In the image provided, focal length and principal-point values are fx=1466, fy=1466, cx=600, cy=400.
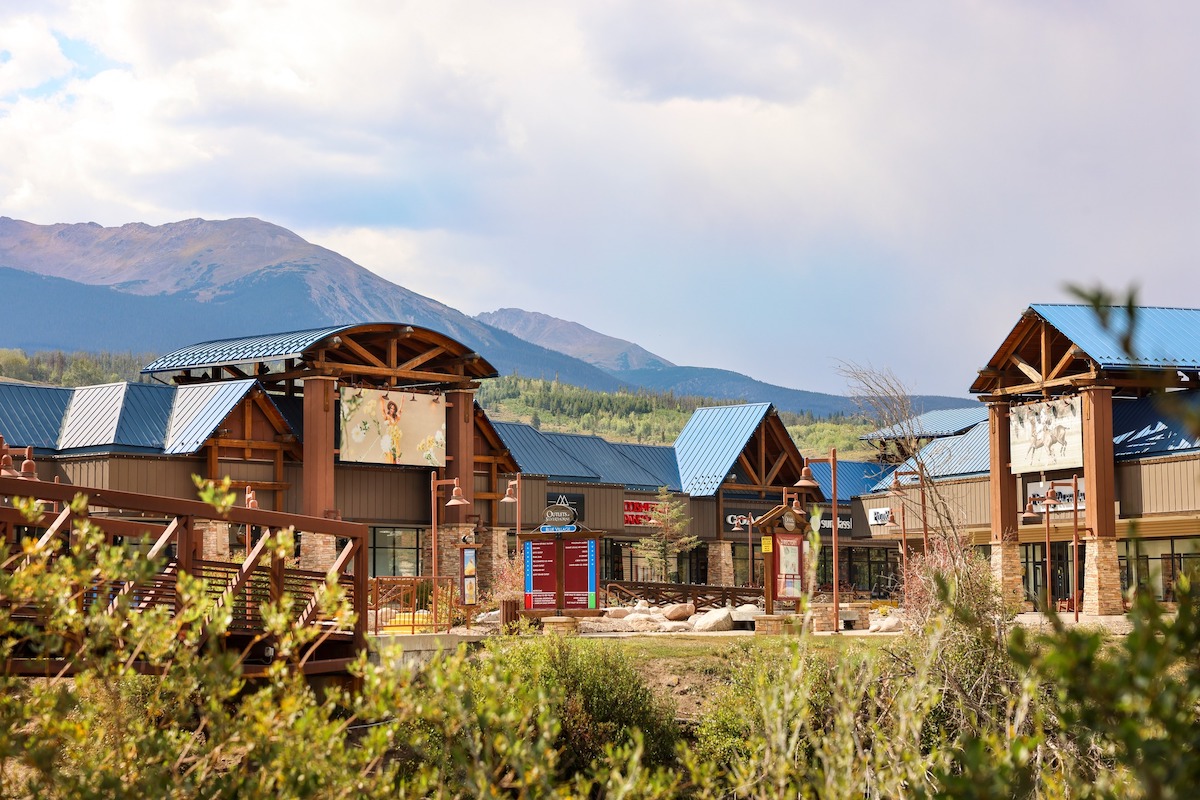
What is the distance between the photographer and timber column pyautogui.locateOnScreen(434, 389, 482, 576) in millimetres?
47219

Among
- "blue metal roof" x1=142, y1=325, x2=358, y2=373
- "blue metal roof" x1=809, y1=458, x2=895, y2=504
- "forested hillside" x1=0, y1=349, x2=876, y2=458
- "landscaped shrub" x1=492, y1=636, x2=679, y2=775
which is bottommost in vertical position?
"landscaped shrub" x1=492, y1=636, x2=679, y2=775

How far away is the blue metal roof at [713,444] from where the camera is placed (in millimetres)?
58719

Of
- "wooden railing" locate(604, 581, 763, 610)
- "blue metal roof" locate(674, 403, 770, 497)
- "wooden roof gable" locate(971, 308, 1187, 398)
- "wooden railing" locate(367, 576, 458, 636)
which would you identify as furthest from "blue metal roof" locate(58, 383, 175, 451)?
"wooden roof gable" locate(971, 308, 1187, 398)

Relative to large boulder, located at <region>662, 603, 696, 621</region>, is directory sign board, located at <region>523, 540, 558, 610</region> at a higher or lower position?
higher

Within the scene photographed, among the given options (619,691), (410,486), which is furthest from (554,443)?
(619,691)

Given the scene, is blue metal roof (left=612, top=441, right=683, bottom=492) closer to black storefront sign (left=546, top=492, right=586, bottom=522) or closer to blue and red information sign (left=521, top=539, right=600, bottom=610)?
black storefront sign (left=546, top=492, right=586, bottom=522)

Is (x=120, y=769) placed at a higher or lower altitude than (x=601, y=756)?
higher

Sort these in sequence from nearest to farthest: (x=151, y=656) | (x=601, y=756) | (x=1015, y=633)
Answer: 1. (x=1015, y=633)
2. (x=151, y=656)
3. (x=601, y=756)

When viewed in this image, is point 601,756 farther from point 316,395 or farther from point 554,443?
point 554,443

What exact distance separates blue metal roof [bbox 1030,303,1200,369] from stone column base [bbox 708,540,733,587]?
19.2 m

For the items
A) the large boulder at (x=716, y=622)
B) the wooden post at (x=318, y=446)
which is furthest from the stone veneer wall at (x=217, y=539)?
the large boulder at (x=716, y=622)

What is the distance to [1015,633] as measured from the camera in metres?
5.36

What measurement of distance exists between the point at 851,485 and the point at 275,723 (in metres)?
56.1

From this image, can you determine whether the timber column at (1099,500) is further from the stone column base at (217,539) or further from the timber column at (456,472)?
the stone column base at (217,539)
